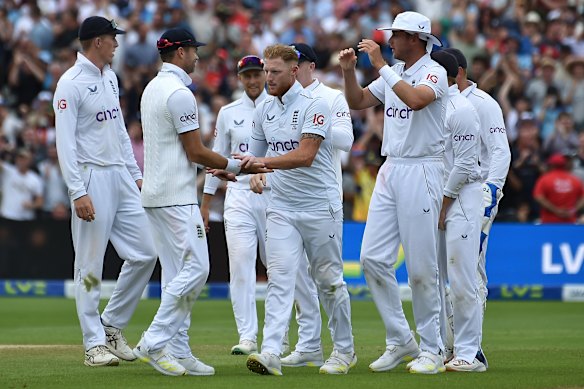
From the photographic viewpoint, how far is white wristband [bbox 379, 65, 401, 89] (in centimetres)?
941

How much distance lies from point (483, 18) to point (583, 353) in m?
12.8

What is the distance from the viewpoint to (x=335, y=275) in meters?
9.68

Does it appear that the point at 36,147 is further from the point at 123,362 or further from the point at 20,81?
the point at 123,362

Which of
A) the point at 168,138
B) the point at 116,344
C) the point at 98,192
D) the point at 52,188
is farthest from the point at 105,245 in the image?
the point at 52,188

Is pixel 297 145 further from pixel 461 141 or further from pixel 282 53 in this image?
pixel 461 141

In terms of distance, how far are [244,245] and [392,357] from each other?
2300mm

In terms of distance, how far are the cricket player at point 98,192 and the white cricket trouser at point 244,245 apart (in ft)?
4.44

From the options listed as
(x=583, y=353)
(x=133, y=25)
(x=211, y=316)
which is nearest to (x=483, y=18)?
(x=133, y=25)

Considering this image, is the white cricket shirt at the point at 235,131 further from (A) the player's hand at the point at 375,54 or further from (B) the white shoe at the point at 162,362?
(B) the white shoe at the point at 162,362

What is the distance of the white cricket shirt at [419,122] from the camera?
31.8ft

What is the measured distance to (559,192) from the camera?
18.5m

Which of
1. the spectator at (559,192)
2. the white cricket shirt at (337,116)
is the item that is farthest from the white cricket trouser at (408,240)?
the spectator at (559,192)

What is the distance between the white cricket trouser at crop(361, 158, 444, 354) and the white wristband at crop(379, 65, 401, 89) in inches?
25.5

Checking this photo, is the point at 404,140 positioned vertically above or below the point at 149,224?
above
